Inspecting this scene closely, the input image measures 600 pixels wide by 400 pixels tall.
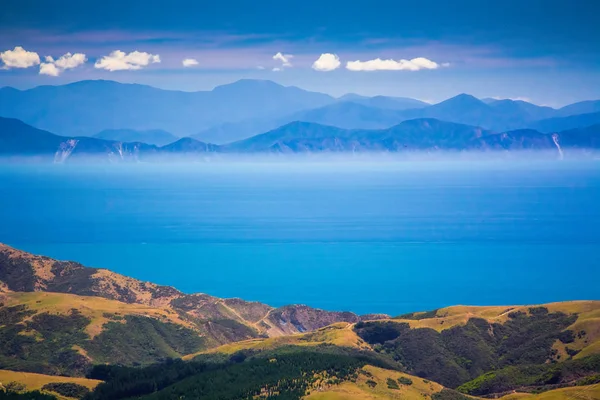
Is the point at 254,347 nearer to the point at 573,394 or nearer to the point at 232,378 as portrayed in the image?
the point at 232,378

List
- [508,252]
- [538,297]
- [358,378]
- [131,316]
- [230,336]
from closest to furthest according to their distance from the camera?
[358,378] → [131,316] → [230,336] → [538,297] → [508,252]

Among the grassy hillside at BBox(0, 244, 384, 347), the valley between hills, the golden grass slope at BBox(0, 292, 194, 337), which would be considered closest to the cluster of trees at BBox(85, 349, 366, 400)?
the valley between hills

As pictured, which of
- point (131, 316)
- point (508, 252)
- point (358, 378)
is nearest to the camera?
point (358, 378)

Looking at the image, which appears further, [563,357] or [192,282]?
[192,282]

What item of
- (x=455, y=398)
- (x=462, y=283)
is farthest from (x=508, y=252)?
(x=455, y=398)

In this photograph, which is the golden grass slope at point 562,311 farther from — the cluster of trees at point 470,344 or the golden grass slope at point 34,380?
the golden grass slope at point 34,380

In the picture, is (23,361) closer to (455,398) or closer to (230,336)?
(230,336)

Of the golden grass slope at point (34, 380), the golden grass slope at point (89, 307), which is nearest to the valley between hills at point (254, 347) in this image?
the golden grass slope at point (34, 380)

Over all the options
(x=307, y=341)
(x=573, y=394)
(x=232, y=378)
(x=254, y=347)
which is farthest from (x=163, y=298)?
(x=573, y=394)
